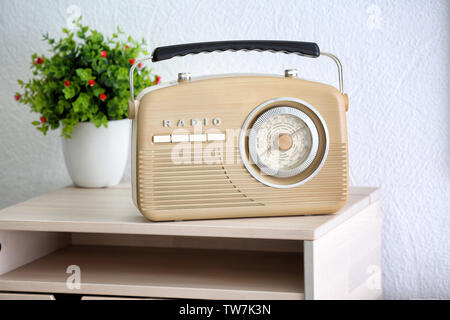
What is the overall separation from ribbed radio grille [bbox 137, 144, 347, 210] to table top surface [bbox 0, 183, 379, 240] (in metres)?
0.03

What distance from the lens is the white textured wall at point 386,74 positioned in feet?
3.74

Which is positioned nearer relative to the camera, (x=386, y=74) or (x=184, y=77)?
(x=184, y=77)

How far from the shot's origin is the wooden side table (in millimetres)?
846

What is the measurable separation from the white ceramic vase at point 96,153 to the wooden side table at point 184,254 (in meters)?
0.03

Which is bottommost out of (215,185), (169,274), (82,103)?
(169,274)

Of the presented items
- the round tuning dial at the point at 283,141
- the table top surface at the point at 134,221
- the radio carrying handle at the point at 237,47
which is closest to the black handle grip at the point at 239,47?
the radio carrying handle at the point at 237,47

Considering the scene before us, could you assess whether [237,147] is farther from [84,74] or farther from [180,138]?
[84,74]

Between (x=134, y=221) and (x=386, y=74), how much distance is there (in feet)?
1.89

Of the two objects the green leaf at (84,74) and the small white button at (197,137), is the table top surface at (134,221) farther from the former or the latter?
the green leaf at (84,74)

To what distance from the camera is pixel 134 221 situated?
2.91 feet

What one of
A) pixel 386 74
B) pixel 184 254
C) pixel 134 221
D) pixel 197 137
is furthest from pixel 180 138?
pixel 386 74

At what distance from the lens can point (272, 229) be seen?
0.82 meters
